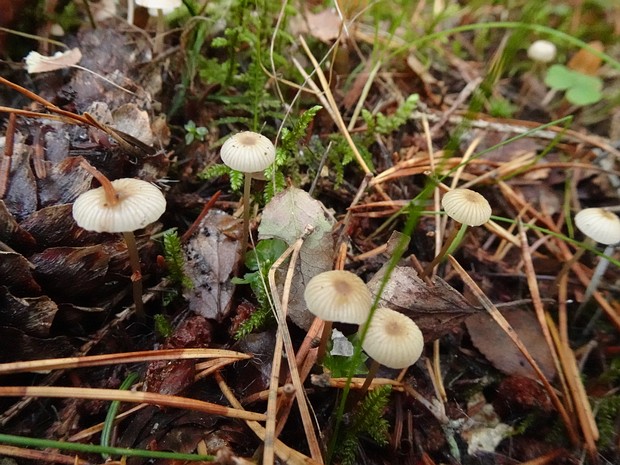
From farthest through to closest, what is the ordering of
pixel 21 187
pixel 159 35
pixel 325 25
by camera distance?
pixel 325 25 < pixel 159 35 < pixel 21 187

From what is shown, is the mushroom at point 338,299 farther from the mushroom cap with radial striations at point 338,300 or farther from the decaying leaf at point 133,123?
the decaying leaf at point 133,123

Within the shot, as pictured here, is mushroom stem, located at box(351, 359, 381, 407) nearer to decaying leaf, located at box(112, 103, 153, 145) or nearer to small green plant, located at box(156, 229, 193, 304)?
small green plant, located at box(156, 229, 193, 304)

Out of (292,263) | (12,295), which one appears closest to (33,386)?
(12,295)

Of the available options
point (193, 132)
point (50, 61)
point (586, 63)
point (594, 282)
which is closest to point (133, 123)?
point (193, 132)

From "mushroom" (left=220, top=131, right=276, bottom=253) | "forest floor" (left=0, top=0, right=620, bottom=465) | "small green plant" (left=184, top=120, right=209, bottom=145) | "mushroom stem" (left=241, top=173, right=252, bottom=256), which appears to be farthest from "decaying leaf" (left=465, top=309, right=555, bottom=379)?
"small green plant" (left=184, top=120, right=209, bottom=145)

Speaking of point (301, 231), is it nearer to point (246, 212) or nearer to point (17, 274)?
point (246, 212)

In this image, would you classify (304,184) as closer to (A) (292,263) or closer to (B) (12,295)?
(A) (292,263)

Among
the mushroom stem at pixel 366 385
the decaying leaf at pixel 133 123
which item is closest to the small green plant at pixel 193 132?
the decaying leaf at pixel 133 123
